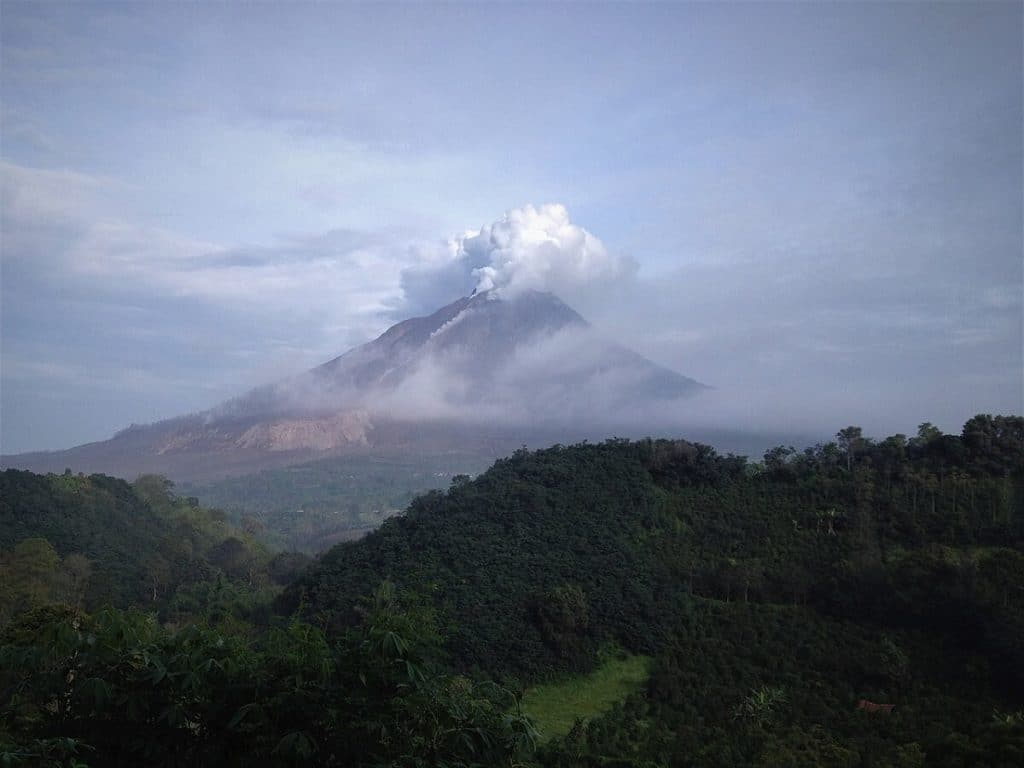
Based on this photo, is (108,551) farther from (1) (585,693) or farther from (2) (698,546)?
(2) (698,546)

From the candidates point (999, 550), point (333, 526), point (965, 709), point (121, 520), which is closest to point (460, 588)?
point (965, 709)

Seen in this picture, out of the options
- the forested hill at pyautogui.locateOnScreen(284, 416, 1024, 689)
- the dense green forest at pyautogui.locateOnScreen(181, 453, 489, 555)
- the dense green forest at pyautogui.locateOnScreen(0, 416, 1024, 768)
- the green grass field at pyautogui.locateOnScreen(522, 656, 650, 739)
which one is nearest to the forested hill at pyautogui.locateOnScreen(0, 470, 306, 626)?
the dense green forest at pyautogui.locateOnScreen(0, 416, 1024, 768)

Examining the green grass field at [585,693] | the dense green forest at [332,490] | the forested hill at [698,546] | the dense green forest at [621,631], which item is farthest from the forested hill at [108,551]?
the dense green forest at [332,490]

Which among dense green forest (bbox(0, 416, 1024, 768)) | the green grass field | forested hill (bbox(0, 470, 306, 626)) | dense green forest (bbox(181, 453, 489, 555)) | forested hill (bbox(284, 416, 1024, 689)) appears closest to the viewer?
dense green forest (bbox(0, 416, 1024, 768))

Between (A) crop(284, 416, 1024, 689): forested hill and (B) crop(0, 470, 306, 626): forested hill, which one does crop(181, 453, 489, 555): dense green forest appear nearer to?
(B) crop(0, 470, 306, 626): forested hill

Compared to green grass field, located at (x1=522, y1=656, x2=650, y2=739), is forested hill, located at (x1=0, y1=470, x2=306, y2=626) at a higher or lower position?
higher

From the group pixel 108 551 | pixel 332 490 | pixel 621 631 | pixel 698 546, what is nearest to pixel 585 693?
pixel 621 631
